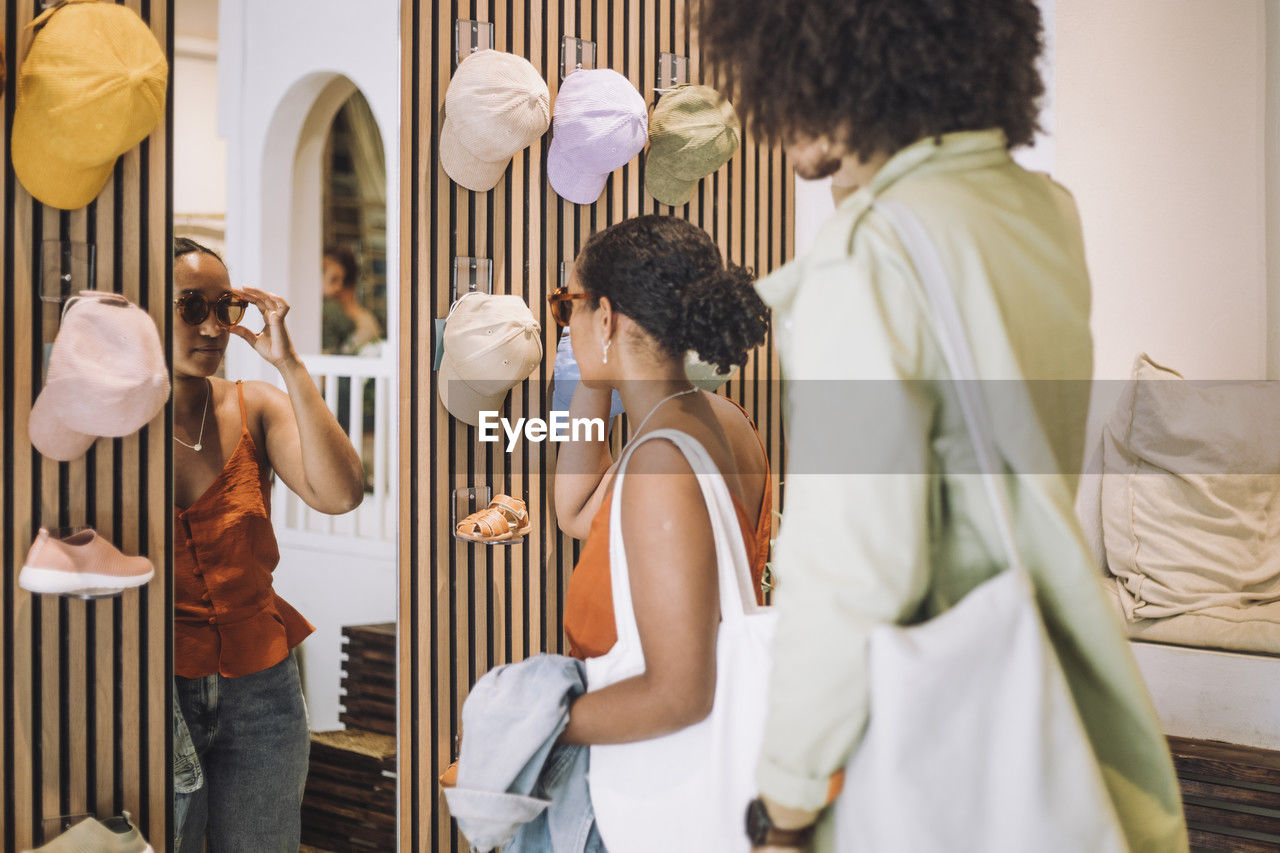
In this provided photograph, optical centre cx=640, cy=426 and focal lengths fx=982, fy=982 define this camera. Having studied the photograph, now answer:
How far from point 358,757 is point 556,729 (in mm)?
880

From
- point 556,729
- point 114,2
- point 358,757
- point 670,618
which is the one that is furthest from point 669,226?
point 358,757

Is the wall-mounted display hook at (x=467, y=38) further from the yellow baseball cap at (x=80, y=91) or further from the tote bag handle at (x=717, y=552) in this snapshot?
the tote bag handle at (x=717, y=552)

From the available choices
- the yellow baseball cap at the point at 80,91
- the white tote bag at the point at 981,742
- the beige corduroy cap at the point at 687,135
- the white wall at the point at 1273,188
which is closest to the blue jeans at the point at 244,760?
the yellow baseball cap at the point at 80,91

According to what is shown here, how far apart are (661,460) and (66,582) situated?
3.12 ft

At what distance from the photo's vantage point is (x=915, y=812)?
3.36 feet

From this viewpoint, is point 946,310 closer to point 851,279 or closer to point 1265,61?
point 851,279

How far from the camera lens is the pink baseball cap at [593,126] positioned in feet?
8.05

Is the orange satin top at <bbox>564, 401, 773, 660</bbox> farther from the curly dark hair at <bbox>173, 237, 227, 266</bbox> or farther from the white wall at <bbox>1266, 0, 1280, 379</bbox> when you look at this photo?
the white wall at <bbox>1266, 0, 1280, 379</bbox>

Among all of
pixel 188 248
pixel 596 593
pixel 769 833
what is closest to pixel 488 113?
pixel 188 248

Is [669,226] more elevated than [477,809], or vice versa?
[669,226]

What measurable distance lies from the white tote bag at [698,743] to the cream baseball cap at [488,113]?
1036 millimetres

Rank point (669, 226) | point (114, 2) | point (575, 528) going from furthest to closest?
point (575, 528) < point (669, 226) < point (114, 2)

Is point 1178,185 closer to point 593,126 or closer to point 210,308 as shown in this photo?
point 593,126

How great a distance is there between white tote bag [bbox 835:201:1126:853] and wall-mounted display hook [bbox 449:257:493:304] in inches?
63.7
